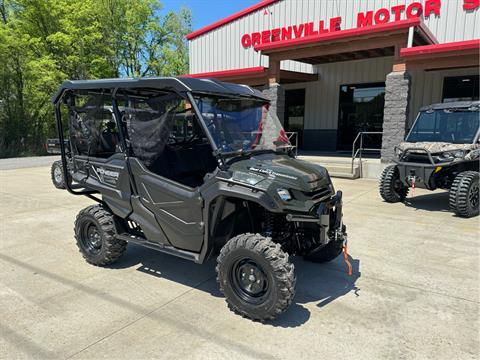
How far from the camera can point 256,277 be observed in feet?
10.4

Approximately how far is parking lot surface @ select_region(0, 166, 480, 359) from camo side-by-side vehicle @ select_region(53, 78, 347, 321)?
1.00 feet

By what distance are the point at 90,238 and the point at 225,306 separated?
7.00ft

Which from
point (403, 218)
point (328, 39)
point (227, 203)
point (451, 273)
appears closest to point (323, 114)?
point (328, 39)

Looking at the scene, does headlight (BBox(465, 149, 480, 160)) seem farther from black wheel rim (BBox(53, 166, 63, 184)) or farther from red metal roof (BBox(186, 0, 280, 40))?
red metal roof (BBox(186, 0, 280, 40))

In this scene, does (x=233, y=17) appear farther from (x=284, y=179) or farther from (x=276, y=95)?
(x=284, y=179)

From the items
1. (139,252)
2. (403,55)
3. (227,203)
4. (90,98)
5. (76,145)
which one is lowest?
(139,252)

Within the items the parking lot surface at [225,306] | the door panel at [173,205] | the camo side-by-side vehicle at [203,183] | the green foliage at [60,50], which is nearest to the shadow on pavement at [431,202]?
the parking lot surface at [225,306]

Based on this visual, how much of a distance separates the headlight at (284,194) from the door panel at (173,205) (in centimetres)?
→ 76

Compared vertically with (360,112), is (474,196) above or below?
below

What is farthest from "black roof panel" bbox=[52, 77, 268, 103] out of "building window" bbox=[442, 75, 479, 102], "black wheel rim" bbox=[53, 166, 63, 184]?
"building window" bbox=[442, 75, 479, 102]

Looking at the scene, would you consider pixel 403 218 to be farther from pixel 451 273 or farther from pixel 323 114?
pixel 323 114

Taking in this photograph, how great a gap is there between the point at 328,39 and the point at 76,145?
8751mm

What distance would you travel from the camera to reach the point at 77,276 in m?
4.04

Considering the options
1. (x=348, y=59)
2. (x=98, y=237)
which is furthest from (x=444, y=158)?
(x=348, y=59)
